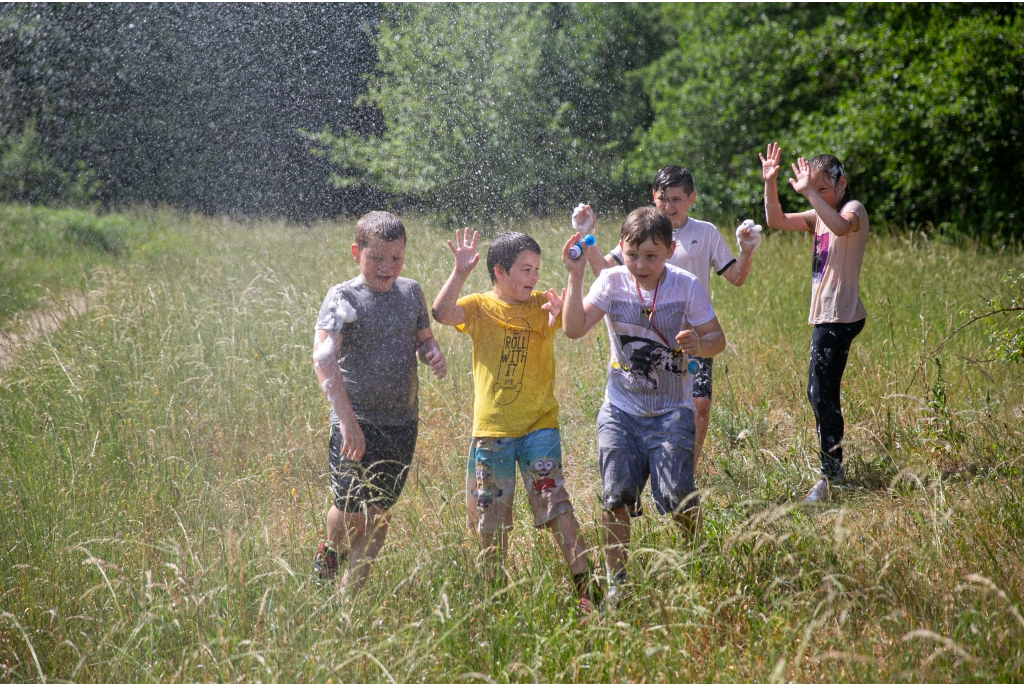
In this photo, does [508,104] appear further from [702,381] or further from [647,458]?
[647,458]

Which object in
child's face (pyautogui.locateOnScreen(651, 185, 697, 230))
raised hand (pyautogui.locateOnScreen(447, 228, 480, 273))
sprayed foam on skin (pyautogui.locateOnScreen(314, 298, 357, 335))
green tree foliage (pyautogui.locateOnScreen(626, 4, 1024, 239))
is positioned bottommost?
sprayed foam on skin (pyautogui.locateOnScreen(314, 298, 357, 335))

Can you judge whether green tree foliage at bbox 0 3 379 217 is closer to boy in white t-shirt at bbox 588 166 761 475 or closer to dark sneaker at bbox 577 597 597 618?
boy in white t-shirt at bbox 588 166 761 475

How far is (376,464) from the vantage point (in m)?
3.47

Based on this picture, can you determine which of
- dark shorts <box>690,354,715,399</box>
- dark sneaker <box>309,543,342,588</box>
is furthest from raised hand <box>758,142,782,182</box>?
dark sneaker <box>309,543,342,588</box>

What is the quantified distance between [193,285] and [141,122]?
13.3m

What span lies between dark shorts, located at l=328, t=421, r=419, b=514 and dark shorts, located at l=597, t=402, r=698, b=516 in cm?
84

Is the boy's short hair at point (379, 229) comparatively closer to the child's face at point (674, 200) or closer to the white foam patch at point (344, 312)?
the white foam patch at point (344, 312)

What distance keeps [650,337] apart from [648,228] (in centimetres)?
44

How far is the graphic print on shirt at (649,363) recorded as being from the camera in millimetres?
3365

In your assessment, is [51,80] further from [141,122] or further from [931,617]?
[931,617]

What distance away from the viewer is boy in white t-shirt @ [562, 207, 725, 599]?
129 inches

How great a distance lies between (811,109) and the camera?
14398mm

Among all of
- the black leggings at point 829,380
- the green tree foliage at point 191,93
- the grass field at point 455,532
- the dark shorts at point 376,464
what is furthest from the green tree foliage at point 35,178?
the black leggings at point 829,380

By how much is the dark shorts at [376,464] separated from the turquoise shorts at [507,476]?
0.30 meters
